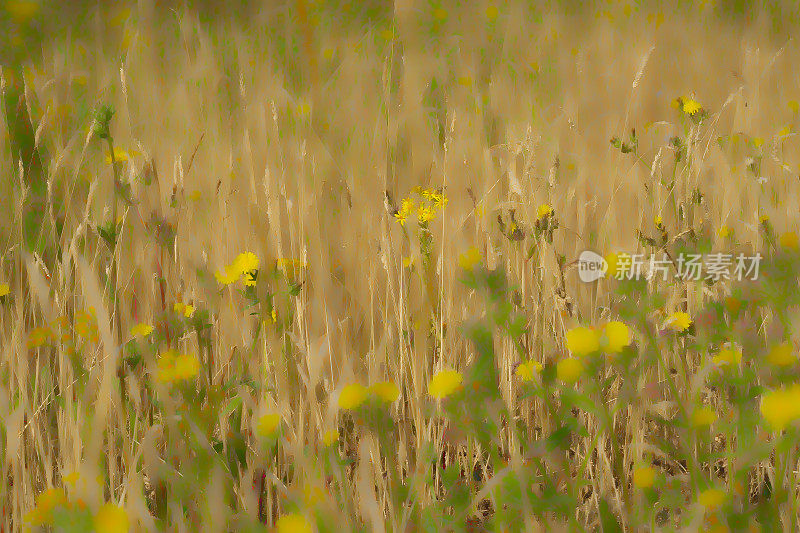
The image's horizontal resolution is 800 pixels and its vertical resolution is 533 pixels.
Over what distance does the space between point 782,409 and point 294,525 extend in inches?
18.2

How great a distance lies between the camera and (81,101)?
6.98ft

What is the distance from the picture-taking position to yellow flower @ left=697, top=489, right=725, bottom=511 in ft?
2.40

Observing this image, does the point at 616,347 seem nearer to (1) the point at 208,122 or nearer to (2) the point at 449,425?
(2) the point at 449,425

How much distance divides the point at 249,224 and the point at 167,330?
41cm

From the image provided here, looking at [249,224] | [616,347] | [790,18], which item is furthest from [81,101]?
[790,18]

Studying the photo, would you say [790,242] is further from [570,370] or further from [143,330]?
[143,330]

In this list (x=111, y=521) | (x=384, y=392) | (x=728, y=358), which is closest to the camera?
(x=111, y=521)

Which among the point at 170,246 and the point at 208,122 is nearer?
the point at 170,246

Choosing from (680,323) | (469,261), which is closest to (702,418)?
(680,323)

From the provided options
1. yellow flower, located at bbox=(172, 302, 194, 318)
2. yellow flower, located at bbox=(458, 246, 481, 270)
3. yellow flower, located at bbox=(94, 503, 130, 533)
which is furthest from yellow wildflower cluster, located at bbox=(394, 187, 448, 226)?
yellow flower, located at bbox=(94, 503, 130, 533)

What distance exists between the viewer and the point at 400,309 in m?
1.11

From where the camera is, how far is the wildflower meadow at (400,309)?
0.81 metres

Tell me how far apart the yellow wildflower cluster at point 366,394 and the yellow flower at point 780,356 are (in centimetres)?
40
